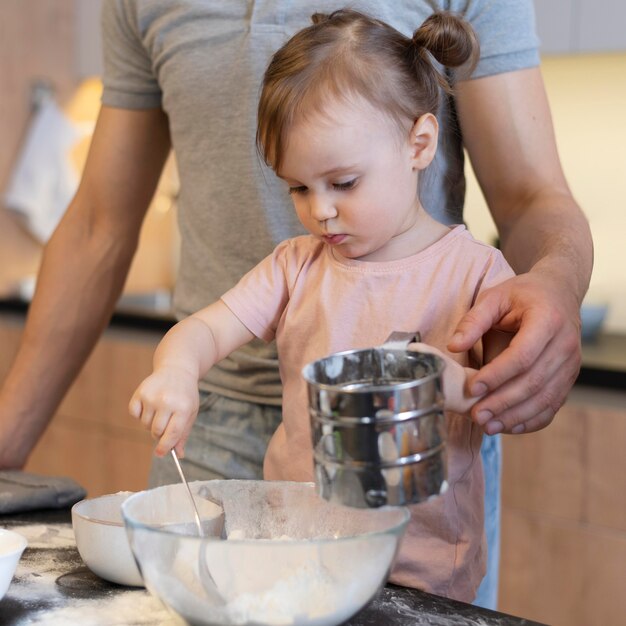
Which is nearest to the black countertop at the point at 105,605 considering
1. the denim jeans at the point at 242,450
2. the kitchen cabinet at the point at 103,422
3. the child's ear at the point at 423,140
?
the denim jeans at the point at 242,450

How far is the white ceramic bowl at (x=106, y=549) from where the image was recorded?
971 millimetres

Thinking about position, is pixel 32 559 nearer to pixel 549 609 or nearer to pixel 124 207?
pixel 124 207

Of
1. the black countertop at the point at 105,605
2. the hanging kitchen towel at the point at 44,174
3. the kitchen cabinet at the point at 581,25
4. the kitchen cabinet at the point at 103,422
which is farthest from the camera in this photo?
the hanging kitchen towel at the point at 44,174

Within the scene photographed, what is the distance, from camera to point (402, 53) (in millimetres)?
1118

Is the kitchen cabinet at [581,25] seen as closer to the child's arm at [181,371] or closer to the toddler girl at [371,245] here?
the toddler girl at [371,245]

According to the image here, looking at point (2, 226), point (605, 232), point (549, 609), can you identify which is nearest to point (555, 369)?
point (549, 609)

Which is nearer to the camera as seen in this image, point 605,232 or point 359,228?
point 359,228

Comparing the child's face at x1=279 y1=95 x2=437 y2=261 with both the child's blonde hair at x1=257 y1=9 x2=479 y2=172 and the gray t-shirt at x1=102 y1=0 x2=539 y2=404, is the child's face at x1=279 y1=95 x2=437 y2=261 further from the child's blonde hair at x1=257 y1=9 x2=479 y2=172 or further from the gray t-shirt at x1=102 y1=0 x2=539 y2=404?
the gray t-shirt at x1=102 y1=0 x2=539 y2=404

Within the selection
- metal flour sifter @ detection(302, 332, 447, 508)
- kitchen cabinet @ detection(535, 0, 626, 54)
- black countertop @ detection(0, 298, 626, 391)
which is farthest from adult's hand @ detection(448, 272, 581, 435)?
kitchen cabinet @ detection(535, 0, 626, 54)

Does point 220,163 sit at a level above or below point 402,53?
below

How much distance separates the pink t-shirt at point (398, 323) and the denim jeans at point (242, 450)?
0.19m

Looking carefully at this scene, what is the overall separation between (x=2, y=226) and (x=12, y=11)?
0.75 m

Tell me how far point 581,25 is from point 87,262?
1.58 m

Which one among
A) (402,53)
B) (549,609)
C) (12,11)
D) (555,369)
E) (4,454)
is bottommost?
(549,609)
